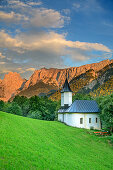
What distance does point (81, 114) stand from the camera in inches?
1572

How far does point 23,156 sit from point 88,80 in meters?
139

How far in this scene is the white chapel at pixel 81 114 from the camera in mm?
39250

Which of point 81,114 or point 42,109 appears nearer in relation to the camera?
point 81,114

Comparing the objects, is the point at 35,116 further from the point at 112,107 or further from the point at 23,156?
the point at 23,156

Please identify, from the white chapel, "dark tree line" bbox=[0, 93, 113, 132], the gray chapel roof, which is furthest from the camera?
the gray chapel roof

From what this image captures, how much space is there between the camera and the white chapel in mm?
39250

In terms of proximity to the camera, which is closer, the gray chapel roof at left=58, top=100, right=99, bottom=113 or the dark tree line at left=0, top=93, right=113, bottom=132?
the dark tree line at left=0, top=93, right=113, bottom=132

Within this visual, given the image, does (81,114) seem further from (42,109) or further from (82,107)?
(42,109)

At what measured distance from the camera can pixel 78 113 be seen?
39469 millimetres

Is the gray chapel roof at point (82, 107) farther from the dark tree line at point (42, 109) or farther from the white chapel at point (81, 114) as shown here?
the dark tree line at point (42, 109)

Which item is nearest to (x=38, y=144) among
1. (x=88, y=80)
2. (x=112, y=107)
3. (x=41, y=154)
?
(x=41, y=154)

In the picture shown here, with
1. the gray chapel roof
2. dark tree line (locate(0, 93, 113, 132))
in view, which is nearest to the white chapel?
the gray chapel roof

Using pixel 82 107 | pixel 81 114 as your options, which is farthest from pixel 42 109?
pixel 81 114

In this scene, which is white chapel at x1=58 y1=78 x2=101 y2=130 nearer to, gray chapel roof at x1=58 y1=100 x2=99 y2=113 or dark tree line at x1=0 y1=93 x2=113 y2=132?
gray chapel roof at x1=58 y1=100 x2=99 y2=113
